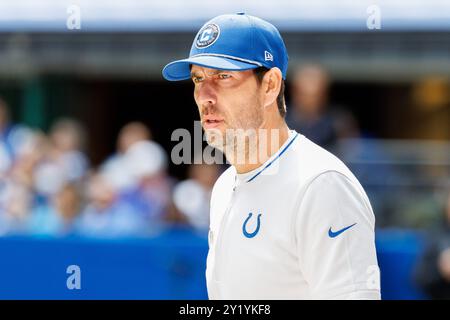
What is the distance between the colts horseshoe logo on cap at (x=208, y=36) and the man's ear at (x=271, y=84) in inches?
8.2

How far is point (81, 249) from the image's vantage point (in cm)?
695

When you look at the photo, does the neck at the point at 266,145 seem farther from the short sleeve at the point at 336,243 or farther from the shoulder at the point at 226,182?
the short sleeve at the point at 336,243

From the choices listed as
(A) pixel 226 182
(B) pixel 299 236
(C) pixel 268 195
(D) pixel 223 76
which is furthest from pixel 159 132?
(B) pixel 299 236

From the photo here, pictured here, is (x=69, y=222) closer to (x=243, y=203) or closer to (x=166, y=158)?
(x=166, y=158)

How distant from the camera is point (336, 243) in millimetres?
2418

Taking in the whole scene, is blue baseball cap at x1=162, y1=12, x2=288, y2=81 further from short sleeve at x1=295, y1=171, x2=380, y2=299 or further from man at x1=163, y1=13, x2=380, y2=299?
short sleeve at x1=295, y1=171, x2=380, y2=299

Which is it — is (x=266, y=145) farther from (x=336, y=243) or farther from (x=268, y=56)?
(x=336, y=243)

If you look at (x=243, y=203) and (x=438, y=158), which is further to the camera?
(x=438, y=158)

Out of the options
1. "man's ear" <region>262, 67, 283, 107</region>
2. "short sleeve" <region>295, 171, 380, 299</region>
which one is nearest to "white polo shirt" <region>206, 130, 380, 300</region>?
"short sleeve" <region>295, 171, 380, 299</region>

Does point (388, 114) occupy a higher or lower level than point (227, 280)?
higher

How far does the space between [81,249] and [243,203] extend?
14.3ft

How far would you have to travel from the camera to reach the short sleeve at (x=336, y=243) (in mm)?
2420

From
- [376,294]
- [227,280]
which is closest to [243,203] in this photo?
[227,280]
